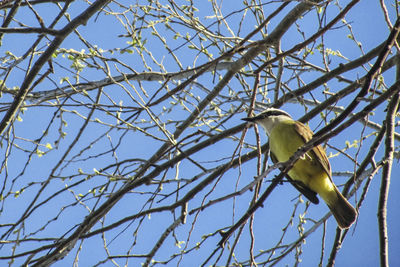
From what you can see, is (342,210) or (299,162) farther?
(299,162)

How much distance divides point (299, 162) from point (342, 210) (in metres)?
0.51

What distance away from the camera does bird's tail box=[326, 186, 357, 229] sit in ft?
12.4

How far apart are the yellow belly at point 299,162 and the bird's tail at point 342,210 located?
12 cm

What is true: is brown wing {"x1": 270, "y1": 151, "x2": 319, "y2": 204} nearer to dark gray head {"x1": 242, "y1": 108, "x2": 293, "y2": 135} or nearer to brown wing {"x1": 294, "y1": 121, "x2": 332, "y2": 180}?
brown wing {"x1": 294, "y1": 121, "x2": 332, "y2": 180}

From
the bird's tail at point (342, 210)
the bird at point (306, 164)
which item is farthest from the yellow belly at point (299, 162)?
the bird's tail at point (342, 210)

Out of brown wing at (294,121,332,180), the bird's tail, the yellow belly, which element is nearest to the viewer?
the bird's tail

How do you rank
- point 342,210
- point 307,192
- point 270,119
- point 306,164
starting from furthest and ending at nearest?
point 270,119, point 307,192, point 306,164, point 342,210

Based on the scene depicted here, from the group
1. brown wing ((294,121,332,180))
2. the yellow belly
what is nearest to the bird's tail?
the yellow belly

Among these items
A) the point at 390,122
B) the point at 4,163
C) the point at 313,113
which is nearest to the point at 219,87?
the point at 313,113

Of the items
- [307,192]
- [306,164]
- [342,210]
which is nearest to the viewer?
[342,210]

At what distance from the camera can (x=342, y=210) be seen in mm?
3908

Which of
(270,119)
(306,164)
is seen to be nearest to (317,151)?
(306,164)

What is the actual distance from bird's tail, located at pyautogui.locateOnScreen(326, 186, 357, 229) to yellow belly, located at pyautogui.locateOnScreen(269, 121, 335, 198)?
12 cm

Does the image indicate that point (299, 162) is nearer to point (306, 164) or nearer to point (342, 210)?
point (306, 164)
